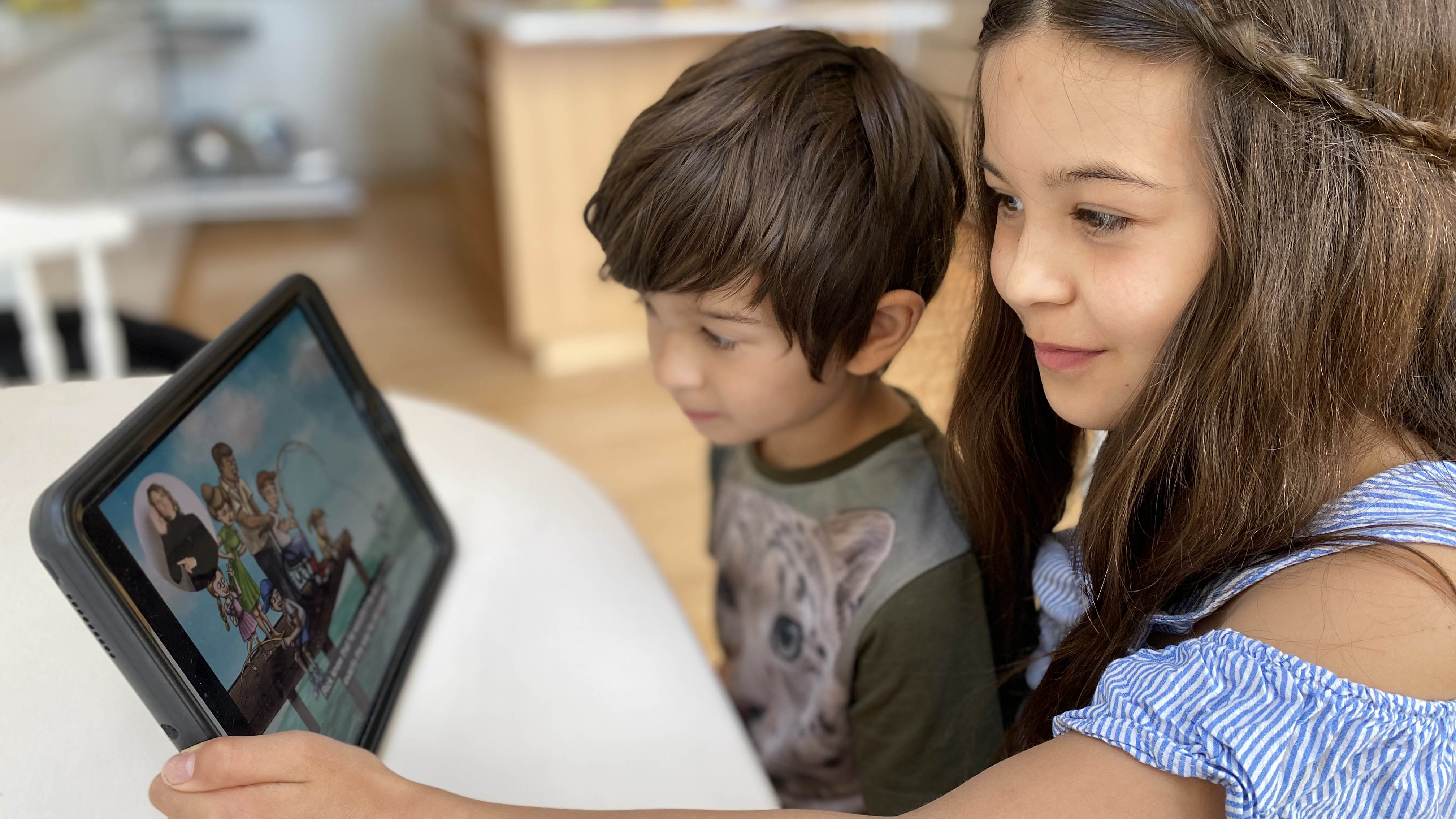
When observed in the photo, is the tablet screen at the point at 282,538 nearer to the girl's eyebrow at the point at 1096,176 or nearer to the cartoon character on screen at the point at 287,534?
the cartoon character on screen at the point at 287,534

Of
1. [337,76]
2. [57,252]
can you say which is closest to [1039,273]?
[57,252]

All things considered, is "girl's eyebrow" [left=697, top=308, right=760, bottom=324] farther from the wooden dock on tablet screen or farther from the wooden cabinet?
the wooden cabinet

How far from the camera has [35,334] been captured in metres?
1.37

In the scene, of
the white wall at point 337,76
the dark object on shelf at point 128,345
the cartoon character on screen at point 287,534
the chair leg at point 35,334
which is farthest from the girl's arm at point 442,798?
the white wall at point 337,76

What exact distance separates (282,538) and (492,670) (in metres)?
0.17

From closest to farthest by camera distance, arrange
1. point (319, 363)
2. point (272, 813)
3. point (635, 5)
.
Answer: point (272, 813), point (319, 363), point (635, 5)

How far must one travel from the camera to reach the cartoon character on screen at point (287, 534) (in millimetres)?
511

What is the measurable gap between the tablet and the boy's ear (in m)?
0.30

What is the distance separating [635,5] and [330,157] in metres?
2.08

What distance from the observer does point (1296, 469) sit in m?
0.48

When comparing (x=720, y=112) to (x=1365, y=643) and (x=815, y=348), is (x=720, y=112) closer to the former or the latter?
(x=815, y=348)

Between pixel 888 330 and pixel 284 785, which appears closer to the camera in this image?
pixel 284 785

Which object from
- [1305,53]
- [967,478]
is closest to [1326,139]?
[1305,53]

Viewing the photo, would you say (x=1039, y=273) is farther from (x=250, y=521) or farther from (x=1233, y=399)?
(x=250, y=521)
